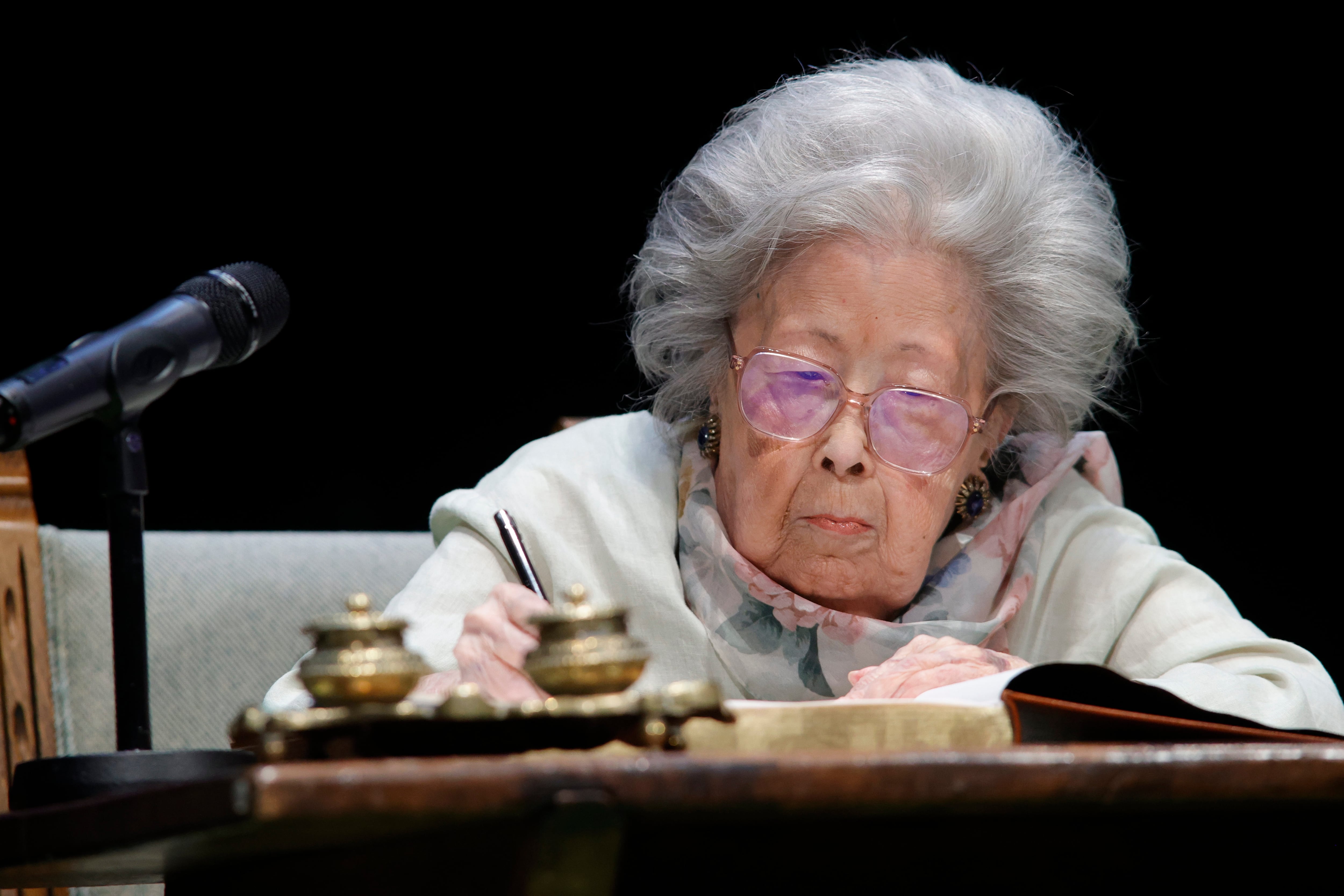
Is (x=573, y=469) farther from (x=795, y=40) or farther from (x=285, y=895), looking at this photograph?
(x=795, y=40)

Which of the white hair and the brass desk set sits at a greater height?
the white hair

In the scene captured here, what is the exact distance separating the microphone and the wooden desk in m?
0.34

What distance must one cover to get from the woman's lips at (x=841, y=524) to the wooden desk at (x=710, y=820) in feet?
2.93

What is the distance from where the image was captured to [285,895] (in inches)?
33.4

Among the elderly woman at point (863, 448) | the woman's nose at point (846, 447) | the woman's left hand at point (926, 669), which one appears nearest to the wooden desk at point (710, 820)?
the woman's left hand at point (926, 669)

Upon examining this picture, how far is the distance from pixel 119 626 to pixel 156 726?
1.18m

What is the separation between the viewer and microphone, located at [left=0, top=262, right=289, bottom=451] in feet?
3.32

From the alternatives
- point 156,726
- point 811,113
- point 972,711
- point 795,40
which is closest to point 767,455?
point 811,113

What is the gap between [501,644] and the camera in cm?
109

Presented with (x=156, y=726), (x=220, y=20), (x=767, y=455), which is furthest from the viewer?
(x=220, y=20)

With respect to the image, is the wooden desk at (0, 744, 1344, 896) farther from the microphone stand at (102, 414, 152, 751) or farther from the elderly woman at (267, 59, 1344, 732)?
the elderly woman at (267, 59, 1344, 732)

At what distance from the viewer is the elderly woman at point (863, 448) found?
171 cm

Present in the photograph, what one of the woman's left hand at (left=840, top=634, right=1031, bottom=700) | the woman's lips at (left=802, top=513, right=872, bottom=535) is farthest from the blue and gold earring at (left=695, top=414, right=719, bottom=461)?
the woman's left hand at (left=840, top=634, right=1031, bottom=700)

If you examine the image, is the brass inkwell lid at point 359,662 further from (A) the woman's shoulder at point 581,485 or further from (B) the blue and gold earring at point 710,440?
(B) the blue and gold earring at point 710,440
